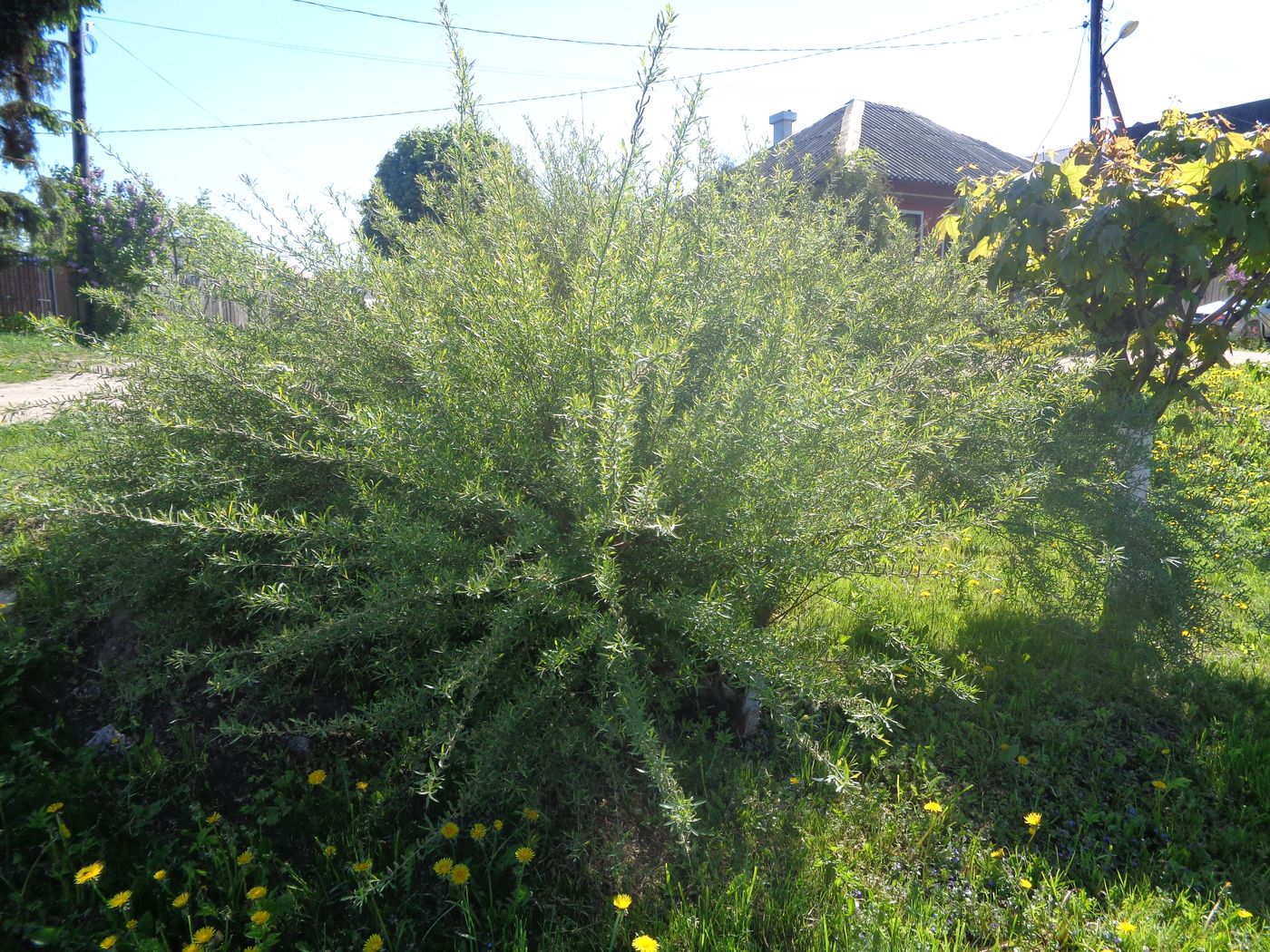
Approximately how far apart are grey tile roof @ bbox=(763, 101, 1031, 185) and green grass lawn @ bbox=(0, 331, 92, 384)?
13916 millimetres

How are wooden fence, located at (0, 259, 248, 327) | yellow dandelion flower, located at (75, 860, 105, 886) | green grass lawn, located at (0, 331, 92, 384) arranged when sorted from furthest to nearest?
wooden fence, located at (0, 259, 248, 327), green grass lawn, located at (0, 331, 92, 384), yellow dandelion flower, located at (75, 860, 105, 886)

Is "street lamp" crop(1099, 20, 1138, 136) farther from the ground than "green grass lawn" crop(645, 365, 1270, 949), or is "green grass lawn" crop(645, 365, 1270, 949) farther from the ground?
"street lamp" crop(1099, 20, 1138, 136)

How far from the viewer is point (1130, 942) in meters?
1.96

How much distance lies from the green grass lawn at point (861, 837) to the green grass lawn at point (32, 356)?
117 centimetres

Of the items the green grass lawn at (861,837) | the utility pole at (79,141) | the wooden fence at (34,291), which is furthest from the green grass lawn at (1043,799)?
the wooden fence at (34,291)

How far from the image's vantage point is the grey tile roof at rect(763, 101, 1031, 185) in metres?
18.2

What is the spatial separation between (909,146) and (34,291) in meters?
19.9

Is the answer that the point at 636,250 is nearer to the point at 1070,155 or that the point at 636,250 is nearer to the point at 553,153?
the point at 553,153

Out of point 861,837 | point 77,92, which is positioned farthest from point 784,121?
point 861,837

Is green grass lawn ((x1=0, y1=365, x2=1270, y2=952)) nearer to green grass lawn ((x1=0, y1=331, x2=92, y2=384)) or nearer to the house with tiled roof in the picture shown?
green grass lawn ((x1=0, y1=331, x2=92, y2=384))

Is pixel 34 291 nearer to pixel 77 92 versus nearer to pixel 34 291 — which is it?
pixel 34 291

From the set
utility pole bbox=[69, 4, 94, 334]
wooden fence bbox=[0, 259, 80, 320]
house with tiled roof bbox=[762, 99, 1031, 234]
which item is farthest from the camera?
house with tiled roof bbox=[762, 99, 1031, 234]

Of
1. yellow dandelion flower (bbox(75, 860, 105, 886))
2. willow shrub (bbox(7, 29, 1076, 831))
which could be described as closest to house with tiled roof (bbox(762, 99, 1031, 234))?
willow shrub (bbox(7, 29, 1076, 831))

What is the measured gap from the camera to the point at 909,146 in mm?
19484
